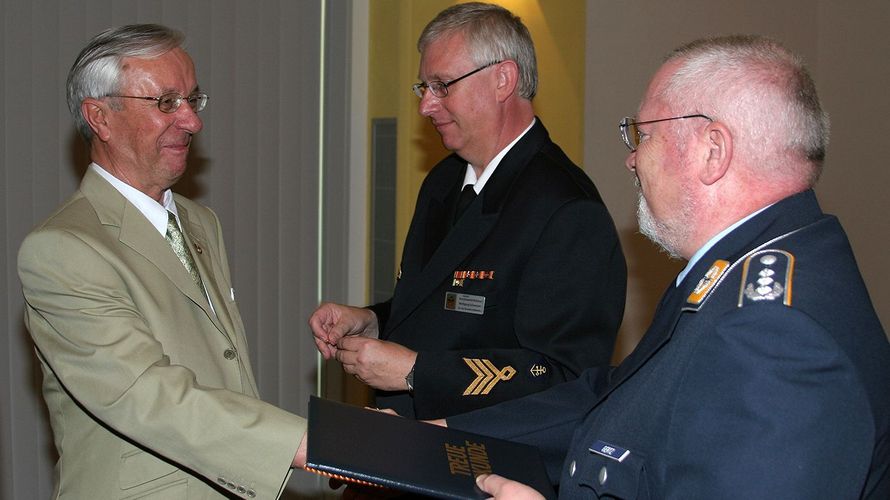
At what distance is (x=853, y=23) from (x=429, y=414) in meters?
4.63

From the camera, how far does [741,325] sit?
129cm

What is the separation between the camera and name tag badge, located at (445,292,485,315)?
2312 mm

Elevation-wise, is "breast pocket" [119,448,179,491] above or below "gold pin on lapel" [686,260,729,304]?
below

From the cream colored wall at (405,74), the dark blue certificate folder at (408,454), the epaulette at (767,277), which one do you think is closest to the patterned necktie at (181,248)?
the dark blue certificate folder at (408,454)

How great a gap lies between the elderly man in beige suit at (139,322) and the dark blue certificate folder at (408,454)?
8.3 inches

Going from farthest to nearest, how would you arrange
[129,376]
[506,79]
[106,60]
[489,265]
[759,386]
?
[506,79]
[489,265]
[106,60]
[129,376]
[759,386]

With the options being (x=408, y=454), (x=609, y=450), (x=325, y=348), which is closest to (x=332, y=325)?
(x=325, y=348)

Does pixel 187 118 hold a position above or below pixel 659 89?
below

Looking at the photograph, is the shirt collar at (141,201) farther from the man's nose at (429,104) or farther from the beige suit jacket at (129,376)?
the man's nose at (429,104)

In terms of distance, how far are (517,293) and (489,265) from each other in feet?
0.35

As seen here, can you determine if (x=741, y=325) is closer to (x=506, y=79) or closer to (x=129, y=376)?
(x=129, y=376)

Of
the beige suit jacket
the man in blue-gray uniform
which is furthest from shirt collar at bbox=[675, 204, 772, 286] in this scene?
the beige suit jacket

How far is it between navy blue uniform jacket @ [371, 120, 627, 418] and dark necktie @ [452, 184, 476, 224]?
104 mm

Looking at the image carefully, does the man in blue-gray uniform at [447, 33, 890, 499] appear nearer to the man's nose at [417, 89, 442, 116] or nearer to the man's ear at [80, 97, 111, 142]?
the man's nose at [417, 89, 442, 116]
